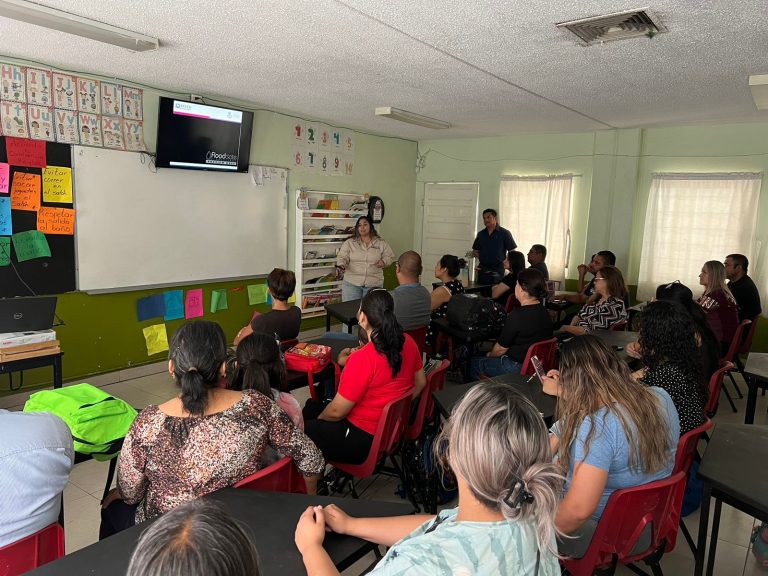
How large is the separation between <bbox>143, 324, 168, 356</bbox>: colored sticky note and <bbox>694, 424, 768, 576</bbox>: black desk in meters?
4.55

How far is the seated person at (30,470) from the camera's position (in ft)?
4.64

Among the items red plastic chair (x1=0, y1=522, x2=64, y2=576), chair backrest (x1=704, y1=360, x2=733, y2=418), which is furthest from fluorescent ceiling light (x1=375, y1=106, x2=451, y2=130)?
red plastic chair (x1=0, y1=522, x2=64, y2=576)

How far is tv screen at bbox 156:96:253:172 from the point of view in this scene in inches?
193

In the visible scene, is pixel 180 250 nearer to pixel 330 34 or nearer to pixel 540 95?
pixel 330 34

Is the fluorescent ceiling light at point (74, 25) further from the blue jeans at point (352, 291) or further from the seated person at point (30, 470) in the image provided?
the blue jeans at point (352, 291)

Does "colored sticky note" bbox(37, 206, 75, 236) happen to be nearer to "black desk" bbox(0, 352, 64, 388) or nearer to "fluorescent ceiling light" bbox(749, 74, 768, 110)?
"black desk" bbox(0, 352, 64, 388)

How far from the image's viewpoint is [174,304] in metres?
5.29

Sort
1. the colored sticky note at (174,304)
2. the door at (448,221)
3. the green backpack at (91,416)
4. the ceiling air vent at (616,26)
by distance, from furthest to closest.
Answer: the door at (448,221)
the colored sticky note at (174,304)
the ceiling air vent at (616,26)
the green backpack at (91,416)

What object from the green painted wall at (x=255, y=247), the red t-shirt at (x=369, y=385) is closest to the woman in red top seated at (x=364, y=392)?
the red t-shirt at (x=369, y=385)

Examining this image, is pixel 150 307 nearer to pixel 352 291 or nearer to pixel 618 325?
pixel 352 291

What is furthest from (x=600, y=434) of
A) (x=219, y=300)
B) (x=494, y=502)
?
(x=219, y=300)

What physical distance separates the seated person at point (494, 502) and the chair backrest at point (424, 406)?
5.75 ft

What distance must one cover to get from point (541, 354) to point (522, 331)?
0.21 meters

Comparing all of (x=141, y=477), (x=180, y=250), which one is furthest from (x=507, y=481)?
(x=180, y=250)
